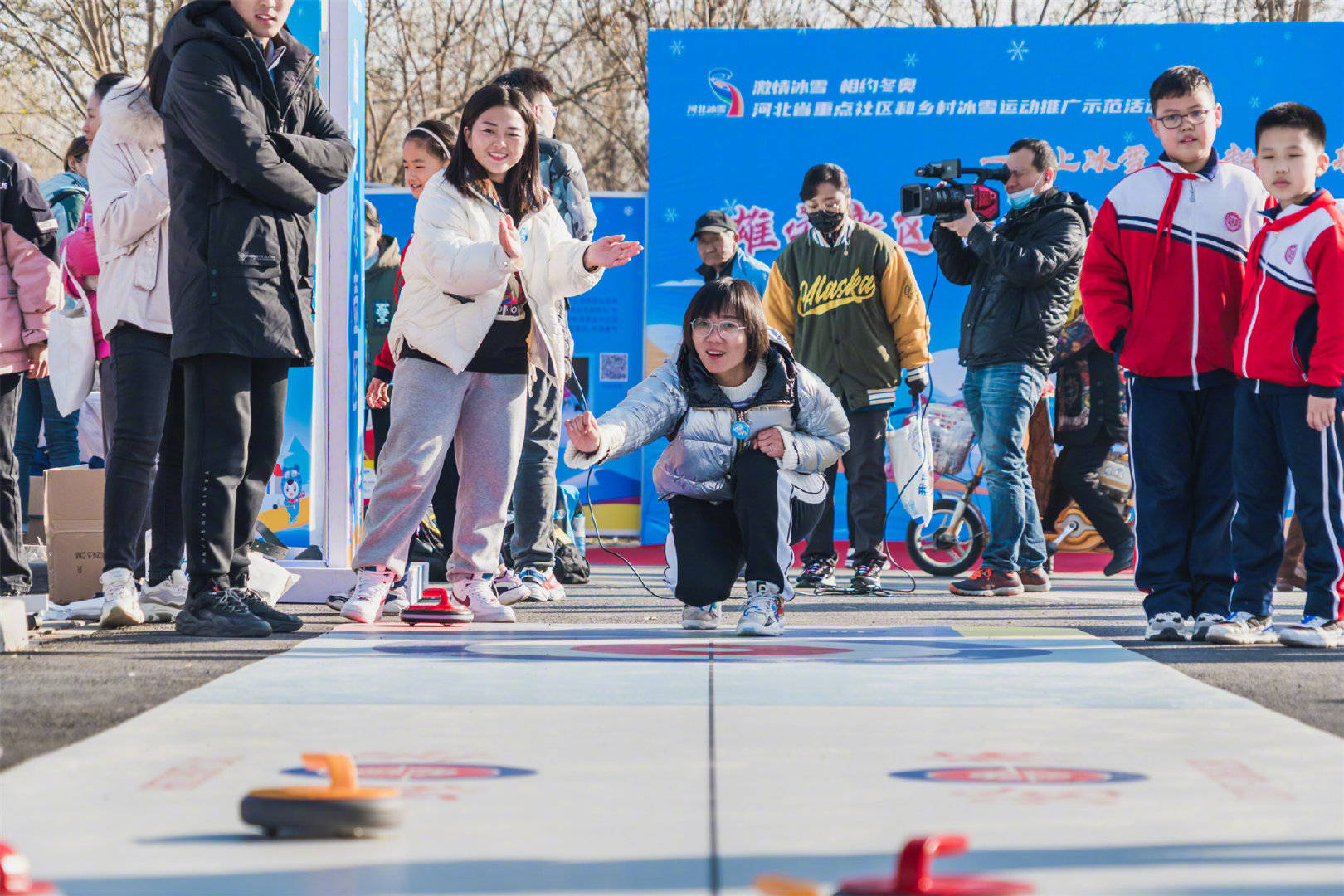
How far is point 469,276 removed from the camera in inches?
179

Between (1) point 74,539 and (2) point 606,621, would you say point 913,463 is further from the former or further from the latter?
(1) point 74,539

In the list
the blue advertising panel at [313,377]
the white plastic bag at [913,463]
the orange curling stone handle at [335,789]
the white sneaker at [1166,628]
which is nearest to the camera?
the orange curling stone handle at [335,789]

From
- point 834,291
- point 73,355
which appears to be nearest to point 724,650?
point 73,355

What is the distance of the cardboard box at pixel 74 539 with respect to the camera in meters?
5.28

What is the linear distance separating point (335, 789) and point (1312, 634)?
3.19 metres

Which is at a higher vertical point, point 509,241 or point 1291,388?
point 509,241

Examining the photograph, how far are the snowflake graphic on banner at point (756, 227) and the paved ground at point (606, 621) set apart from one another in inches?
134

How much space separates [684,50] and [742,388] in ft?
17.5

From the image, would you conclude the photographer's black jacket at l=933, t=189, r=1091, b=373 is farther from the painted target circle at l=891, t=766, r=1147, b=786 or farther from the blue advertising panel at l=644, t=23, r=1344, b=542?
the painted target circle at l=891, t=766, r=1147, b=786

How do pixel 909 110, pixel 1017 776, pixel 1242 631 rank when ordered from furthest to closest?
pixel 909 110 → pixel 1242 631 → pixel 1017 776

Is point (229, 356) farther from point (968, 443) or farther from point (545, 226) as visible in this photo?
point (968, 443)

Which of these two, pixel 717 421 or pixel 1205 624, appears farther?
pixel 717 421

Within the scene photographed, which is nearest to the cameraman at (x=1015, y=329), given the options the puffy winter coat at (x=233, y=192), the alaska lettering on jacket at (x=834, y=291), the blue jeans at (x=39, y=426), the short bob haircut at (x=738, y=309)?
the alaska lettering on jacket at (x=834, y=291)

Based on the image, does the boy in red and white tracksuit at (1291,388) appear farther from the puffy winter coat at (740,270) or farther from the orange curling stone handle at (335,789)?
the puffy winter coat at (740,270)
